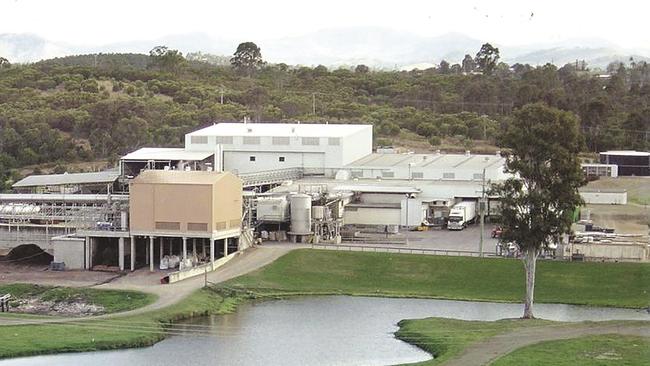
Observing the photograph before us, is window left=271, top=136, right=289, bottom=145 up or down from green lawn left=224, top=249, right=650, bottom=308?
up

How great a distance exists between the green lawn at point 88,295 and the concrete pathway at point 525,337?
1249cm

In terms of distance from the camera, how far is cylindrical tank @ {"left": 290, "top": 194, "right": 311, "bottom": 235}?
4844 cm

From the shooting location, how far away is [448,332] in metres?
33.6

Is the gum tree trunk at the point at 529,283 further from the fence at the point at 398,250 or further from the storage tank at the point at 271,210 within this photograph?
the storage tank at the point at 271,210

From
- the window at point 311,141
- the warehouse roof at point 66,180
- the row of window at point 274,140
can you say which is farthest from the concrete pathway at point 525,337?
the row of window at point 274,140

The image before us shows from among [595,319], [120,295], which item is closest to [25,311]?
[120,295]

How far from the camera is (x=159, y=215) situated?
44750mm

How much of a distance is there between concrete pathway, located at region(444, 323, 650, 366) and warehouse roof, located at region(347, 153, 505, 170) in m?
26.1

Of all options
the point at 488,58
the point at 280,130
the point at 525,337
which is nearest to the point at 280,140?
the point at 280,130

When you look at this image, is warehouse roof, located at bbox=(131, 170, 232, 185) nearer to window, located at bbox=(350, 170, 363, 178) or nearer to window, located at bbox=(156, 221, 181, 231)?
window, located at bbox=(156, 221, 181, 231)

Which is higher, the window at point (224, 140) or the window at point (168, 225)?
the window at point (224, 140)

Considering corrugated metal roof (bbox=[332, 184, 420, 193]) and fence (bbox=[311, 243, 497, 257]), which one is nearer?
fence (bbox=[311, 243, 497, 257])

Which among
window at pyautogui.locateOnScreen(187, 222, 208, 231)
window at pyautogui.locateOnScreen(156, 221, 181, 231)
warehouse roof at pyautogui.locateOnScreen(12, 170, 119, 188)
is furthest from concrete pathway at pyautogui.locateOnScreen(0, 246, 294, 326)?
warehouse roof at pyautogui.locateOnScreen(12, 170, 119, 188)

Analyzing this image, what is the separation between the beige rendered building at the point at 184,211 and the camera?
44.2 m
